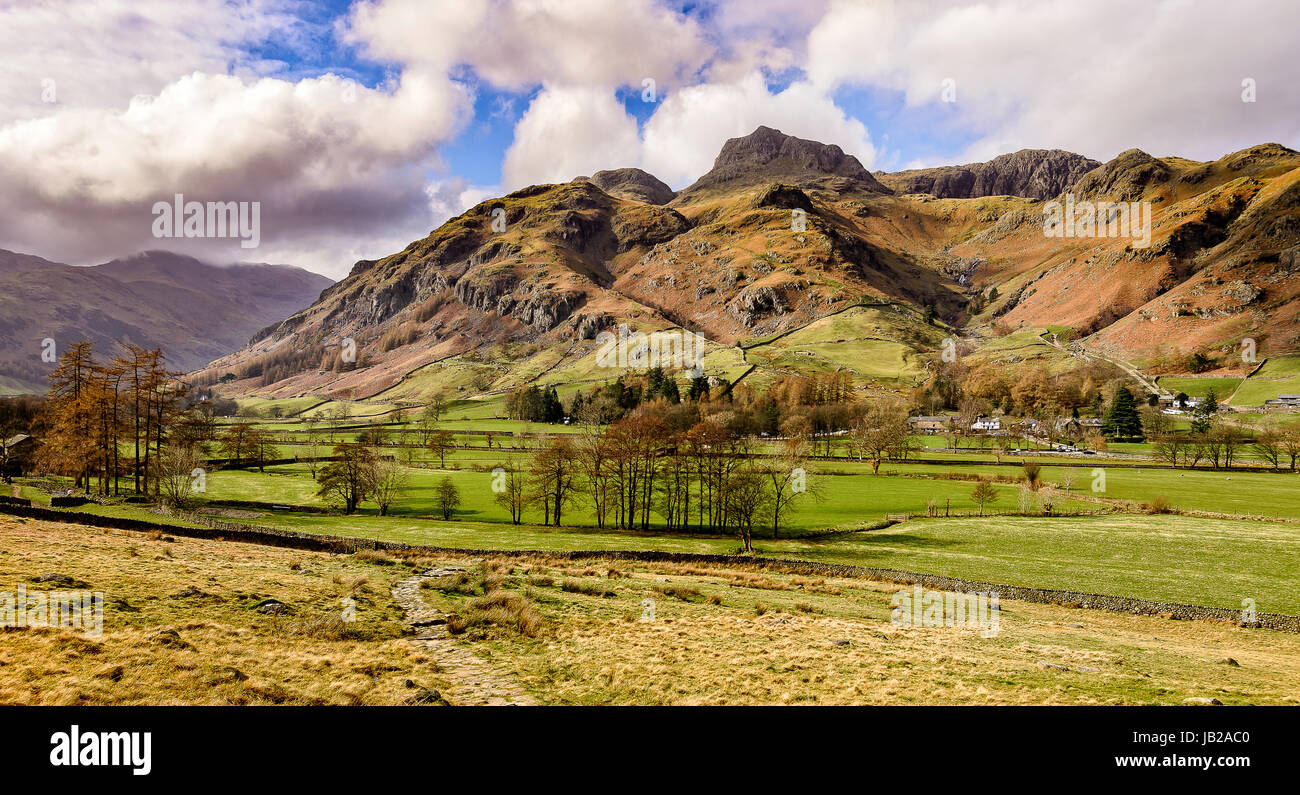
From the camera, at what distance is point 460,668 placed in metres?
15.8

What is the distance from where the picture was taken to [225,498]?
65.9 m

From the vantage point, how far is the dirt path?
13.6m

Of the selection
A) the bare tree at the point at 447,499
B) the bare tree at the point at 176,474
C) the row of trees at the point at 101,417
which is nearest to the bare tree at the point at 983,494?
the bare tree at the point at 447,499

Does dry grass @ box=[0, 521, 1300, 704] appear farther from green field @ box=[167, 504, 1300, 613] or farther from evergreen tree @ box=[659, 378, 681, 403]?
evergreen tree @ box=[659, 378, 681, 403]

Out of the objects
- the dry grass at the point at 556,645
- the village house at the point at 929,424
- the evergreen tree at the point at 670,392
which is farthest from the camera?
the evergreen tree at the point at 670,392

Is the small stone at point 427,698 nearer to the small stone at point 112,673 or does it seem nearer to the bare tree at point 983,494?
the small stone at point 112,673

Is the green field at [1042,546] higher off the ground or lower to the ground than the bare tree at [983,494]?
Result: lower

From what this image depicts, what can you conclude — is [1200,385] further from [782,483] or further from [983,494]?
[782,483]

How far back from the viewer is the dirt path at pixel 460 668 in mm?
13648

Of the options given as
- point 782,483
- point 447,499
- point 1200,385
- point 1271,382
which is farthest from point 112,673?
→ point 1200,385

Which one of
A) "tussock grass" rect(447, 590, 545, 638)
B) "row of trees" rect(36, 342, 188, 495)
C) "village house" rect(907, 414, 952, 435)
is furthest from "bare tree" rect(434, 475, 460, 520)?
"village house" rect(907, 414, 952, 435)
